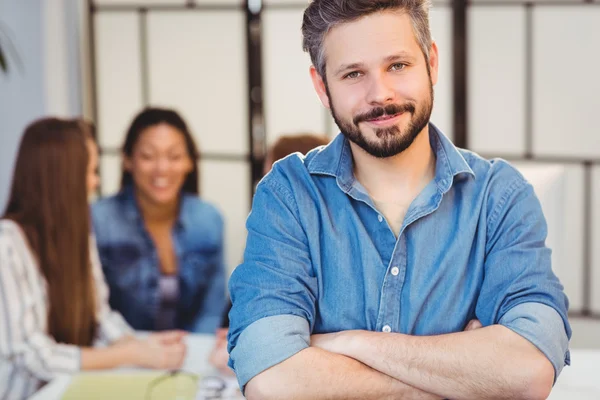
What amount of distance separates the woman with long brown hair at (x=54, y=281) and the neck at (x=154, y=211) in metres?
0.63

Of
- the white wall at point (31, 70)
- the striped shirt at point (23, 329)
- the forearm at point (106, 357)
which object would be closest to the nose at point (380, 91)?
the forearm at point (106, 357)

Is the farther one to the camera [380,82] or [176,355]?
[176,355]

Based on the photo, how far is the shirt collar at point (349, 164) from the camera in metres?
1.49

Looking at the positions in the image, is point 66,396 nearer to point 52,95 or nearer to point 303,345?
point 303,345

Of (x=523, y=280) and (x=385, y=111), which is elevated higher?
(x=385, y=111)

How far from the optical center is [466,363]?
1354 millimetres

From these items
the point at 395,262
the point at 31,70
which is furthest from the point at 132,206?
the point at 395,262

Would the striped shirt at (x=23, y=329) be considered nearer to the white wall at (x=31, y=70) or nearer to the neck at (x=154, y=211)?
the neck at (x=154, y=211)

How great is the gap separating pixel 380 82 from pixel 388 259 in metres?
0.30

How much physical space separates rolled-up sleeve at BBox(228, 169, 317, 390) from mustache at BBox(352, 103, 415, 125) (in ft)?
0.61

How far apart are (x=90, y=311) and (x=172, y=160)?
917 millimetres

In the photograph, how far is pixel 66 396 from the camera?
1796mm

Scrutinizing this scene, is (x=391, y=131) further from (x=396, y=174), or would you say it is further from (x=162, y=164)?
(x=162, y=164)

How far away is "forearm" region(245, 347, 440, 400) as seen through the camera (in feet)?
4.43
